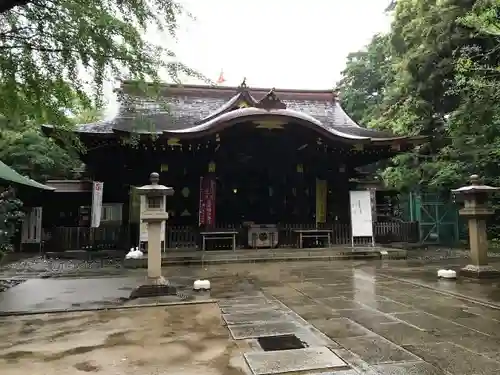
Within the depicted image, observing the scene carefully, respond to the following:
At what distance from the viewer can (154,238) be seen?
654cm

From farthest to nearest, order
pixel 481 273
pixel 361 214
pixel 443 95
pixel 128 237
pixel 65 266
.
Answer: pixel 443 95 → pixel 128 237 → pixel 361 214 → pixel 65 266 → pixel 481 273

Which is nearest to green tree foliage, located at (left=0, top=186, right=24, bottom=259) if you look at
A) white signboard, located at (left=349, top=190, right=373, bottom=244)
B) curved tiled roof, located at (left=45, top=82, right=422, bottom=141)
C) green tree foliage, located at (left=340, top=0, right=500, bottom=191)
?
curved tiled roof, located at (left=45, top=82, right=422, bottom=141)

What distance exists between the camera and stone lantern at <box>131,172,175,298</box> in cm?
623

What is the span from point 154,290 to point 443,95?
1363cm

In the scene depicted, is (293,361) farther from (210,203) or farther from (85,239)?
(85,239)

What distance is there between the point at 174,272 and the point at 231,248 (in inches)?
151

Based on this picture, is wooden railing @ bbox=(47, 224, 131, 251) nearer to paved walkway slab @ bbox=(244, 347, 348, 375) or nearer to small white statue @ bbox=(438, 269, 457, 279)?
small white statue @ bbox=(438, 269, 457, 279)

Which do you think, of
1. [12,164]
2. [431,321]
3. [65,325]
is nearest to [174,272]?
[65,325]

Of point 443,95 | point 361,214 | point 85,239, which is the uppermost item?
point 443,95

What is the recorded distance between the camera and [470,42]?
14.0 meters

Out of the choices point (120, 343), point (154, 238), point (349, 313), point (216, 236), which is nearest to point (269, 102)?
point (216, 236)

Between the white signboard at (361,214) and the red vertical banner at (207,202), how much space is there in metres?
4.38

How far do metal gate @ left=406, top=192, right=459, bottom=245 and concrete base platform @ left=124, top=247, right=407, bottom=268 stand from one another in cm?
467

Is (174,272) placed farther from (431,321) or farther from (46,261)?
(431,321)
